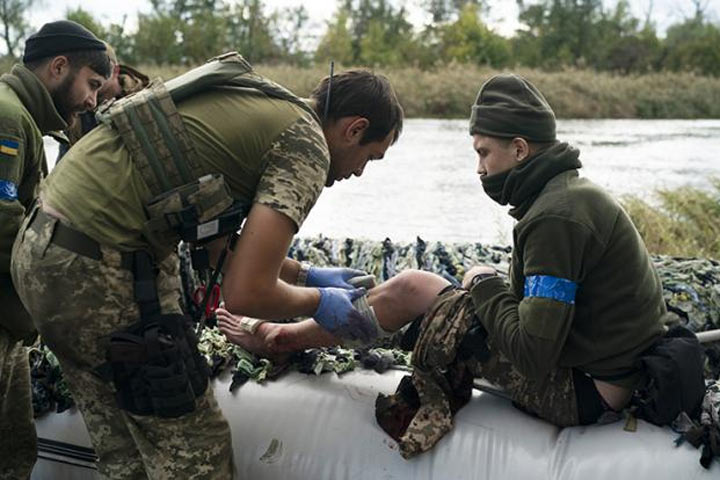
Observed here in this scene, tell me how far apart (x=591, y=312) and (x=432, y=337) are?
0.51 metres

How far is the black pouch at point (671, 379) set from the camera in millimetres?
2686

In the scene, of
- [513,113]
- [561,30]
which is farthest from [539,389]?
[561,30]

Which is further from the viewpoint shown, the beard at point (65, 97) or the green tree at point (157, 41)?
the green tree at point (157, 41)

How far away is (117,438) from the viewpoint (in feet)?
8.71

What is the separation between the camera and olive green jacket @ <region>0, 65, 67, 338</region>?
2850 millimetres

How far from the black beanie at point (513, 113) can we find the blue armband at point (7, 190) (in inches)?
56.3

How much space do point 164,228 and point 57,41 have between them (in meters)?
1.13

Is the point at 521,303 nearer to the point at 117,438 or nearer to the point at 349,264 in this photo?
the point at 117,438

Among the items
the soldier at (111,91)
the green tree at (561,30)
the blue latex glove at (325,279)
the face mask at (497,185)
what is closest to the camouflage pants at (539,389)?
the face mask at (497,185)

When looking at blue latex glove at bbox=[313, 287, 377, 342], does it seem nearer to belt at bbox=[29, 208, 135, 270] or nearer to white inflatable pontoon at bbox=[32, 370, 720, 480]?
white inflatable pontoon at bbox=[32, 370, 720, 480]

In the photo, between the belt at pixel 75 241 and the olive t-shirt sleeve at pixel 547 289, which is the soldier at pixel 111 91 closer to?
the belt at pixel 75 241

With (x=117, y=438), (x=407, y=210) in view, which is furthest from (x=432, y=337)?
(x=407, y=210)

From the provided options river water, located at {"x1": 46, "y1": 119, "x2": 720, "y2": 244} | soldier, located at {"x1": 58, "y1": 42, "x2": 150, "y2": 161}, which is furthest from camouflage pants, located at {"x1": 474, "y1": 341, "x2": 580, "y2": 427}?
river water, located at {"x1": 46, "y1": 119, "x2": 720, "y2": 244}

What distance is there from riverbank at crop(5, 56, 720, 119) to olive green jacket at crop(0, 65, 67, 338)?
66.0ft
